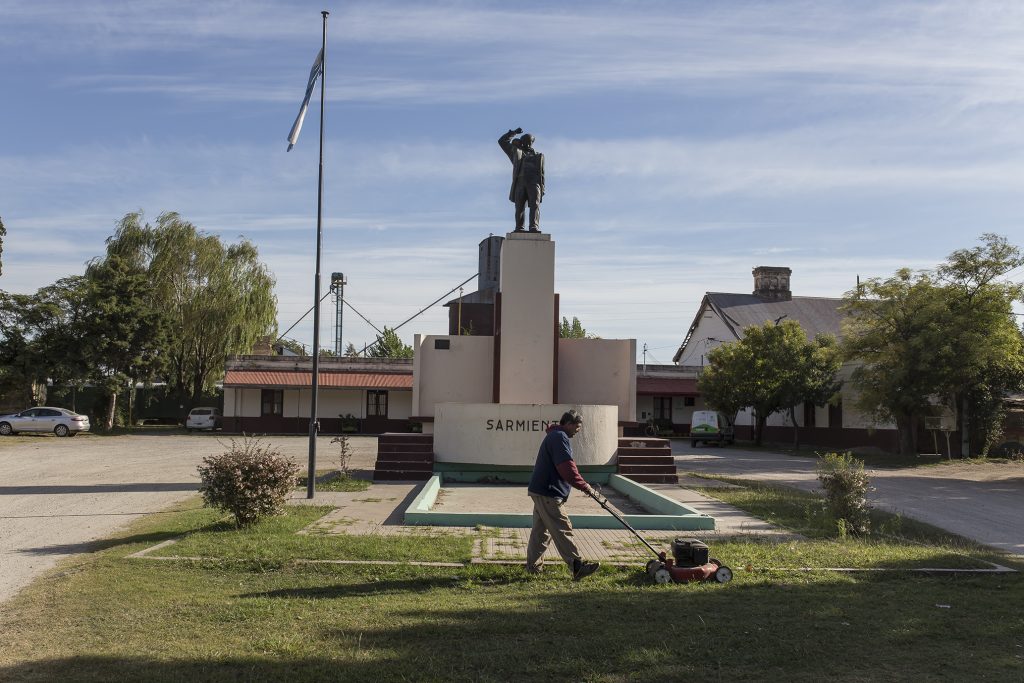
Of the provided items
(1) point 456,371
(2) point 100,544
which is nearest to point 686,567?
(2) point 100,544

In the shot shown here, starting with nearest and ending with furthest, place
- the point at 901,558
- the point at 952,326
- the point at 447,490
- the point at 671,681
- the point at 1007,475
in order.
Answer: the point at 671,681 < the point at 901,558 < the point at 447,490 < the point at 1007,475 < the point at 952,326

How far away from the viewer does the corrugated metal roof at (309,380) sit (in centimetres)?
4438

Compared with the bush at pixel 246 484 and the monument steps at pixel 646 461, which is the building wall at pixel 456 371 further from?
the bush at pixel 246 484

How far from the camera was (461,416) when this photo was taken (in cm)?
1873

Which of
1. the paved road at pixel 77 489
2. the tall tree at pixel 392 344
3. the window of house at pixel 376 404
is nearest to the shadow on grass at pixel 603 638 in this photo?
the paved road at pixel 77 489

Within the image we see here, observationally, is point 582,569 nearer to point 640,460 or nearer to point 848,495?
point 848,495

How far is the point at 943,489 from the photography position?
65.1ft

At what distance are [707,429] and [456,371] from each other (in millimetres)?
22738

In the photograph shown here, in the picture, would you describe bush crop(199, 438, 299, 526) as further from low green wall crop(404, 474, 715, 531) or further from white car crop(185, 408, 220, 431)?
white car crop(185, 408, 220, 431)

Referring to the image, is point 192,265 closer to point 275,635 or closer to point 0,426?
point 0,426

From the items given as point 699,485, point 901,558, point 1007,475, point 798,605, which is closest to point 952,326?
point 1007,475

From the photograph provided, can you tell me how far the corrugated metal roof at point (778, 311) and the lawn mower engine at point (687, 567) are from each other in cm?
4444

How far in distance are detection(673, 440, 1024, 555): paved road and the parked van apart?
8.16 m

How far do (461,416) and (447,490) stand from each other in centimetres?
212
